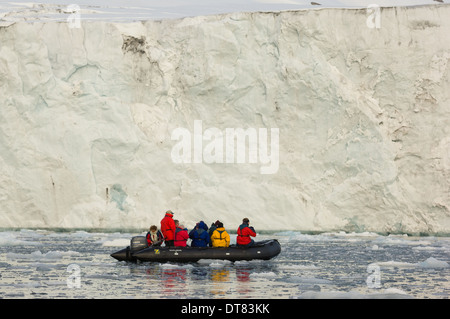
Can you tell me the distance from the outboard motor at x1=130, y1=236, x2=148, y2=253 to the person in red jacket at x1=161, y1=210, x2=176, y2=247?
0.45 meters

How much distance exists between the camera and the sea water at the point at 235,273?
1023 cm

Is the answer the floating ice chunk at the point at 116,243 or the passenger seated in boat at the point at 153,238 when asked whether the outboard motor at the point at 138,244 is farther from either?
the floating ice chunk at the point at 116,243

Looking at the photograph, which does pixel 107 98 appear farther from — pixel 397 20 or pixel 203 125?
pixel 397 20

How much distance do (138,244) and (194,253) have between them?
1228mm

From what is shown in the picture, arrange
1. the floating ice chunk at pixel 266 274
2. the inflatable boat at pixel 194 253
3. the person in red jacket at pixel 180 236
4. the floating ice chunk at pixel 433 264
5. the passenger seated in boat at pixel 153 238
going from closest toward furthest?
the floating ice chunk at pixel 266 274 < the floating ice chunk at pixel 433 264 < the inflatable boat at pixel 194 253 < the person in red jacket at pixel 180 236 < the passenger seated in boat at pixel 153 238

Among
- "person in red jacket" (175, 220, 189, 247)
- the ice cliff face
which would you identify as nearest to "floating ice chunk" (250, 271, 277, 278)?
"person in red jacket" (175, 220, 189, 247)

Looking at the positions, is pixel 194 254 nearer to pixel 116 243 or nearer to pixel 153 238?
pixel 153 238

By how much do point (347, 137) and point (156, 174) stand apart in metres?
5.99

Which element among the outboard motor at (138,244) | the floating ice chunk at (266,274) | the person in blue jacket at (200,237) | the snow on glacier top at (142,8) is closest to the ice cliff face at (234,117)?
the snow on glacier top at (142,8)

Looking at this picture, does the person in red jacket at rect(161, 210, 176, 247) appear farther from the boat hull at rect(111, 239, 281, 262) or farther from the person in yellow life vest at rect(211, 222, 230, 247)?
the person in yellow life vest at rect(211, 222, 230, 247)

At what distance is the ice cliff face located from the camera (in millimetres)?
21656

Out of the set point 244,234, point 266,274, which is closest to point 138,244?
point 244,234

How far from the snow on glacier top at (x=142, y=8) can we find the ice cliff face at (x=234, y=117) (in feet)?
1.49

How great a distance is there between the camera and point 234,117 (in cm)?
2294
